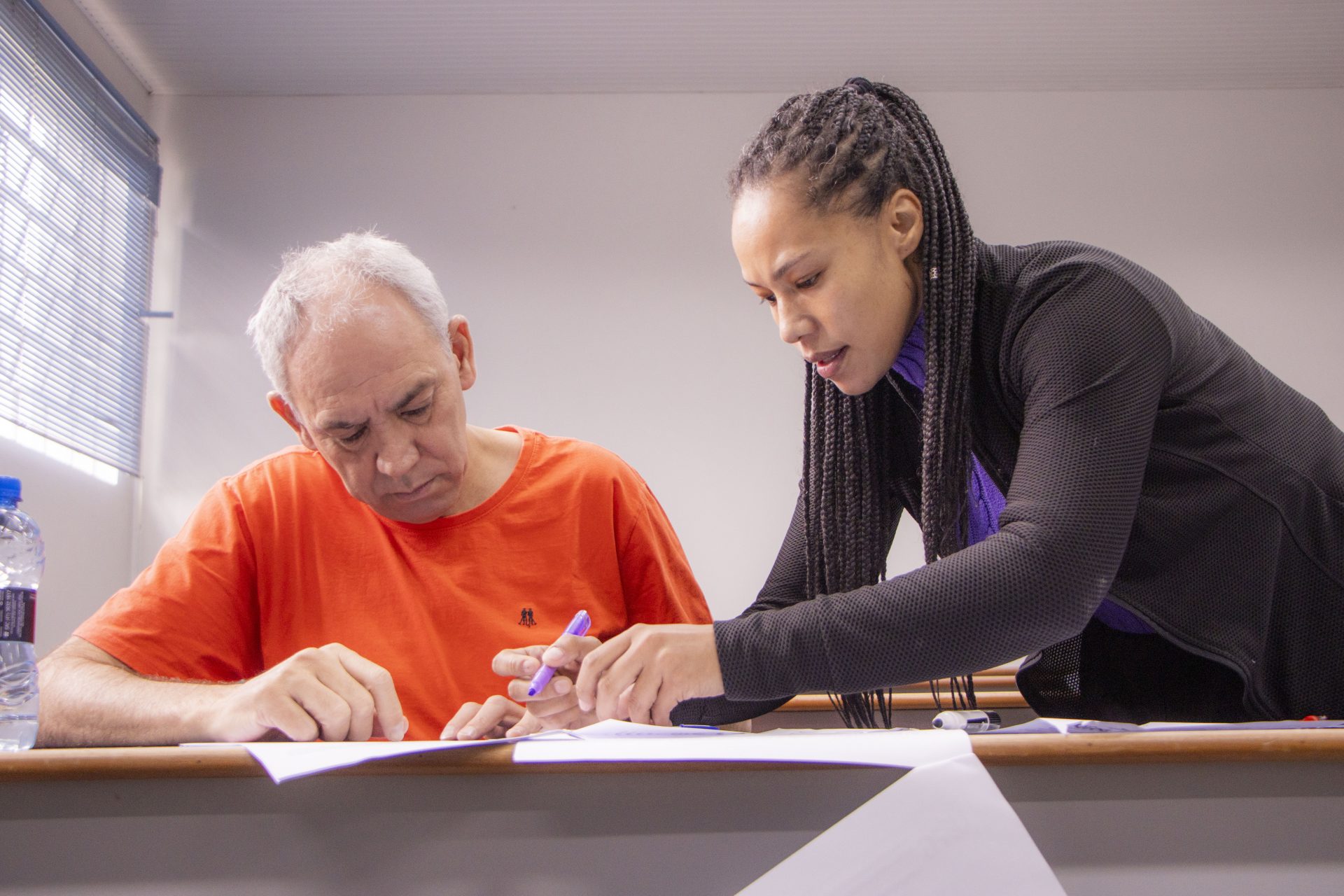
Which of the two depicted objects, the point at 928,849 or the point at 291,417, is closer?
the point at 928,849

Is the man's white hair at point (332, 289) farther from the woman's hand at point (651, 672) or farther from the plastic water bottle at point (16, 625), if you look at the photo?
the woman's hand at point (651, 672)

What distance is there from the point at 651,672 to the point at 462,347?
27.8 inches

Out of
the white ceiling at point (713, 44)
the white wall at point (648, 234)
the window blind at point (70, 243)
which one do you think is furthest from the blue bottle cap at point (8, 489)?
the white ceiling at point (713, 44)

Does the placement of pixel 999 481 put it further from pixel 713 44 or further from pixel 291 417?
pixel 713 44

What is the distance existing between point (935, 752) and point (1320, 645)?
1.69 feet

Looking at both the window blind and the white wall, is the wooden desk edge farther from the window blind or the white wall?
the white wall

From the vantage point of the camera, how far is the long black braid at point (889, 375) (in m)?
0.94

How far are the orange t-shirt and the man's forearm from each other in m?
0.12

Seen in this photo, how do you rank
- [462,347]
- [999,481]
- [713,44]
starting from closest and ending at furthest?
[999,481]
[462,347]
[713,44]

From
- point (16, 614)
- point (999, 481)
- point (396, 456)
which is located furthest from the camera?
point (396, 456)

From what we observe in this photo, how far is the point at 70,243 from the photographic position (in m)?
2.62

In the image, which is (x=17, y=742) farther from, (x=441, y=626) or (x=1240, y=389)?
(x=1240, y=389)

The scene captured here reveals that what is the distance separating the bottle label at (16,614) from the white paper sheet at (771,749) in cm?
39

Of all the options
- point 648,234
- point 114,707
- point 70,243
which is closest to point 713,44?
point 648,234
